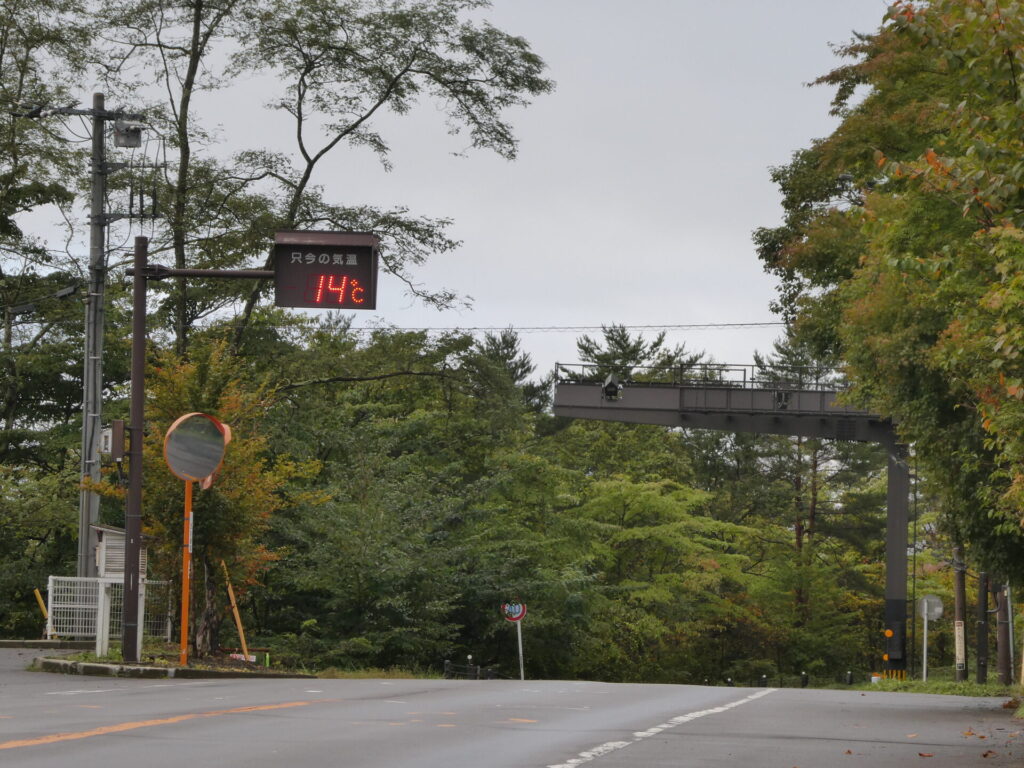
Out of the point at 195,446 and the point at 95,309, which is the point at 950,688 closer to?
the point at 195,446

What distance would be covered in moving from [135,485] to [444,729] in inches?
428

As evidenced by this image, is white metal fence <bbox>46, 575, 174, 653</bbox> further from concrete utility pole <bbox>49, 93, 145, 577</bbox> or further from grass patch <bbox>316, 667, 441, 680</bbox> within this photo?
grass patch <bbox>316, 667, 441, 680</bbox>

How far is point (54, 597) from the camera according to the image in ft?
80.6

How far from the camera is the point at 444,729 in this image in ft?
39.9

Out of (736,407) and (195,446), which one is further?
(736,407)

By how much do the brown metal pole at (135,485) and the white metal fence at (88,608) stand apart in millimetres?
2445

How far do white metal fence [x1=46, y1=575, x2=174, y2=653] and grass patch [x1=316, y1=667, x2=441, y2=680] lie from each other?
2.94 metres

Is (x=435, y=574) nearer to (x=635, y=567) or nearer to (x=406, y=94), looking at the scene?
(x=406, y=94)

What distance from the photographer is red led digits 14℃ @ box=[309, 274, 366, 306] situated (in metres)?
21.9

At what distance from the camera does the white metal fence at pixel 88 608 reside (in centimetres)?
2458

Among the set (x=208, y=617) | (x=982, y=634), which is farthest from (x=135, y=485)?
(x=982, y=634)

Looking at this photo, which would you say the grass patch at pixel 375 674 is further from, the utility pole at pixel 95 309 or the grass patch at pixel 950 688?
the grass patch at pixel 950 688

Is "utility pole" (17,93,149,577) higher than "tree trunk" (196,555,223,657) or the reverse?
higher

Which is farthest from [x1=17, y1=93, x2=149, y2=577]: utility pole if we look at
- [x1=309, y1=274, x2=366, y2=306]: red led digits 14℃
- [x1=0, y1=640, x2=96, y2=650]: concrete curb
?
[x1=309, y1=274, x2=366, y2=306]: red led digits 14℃
